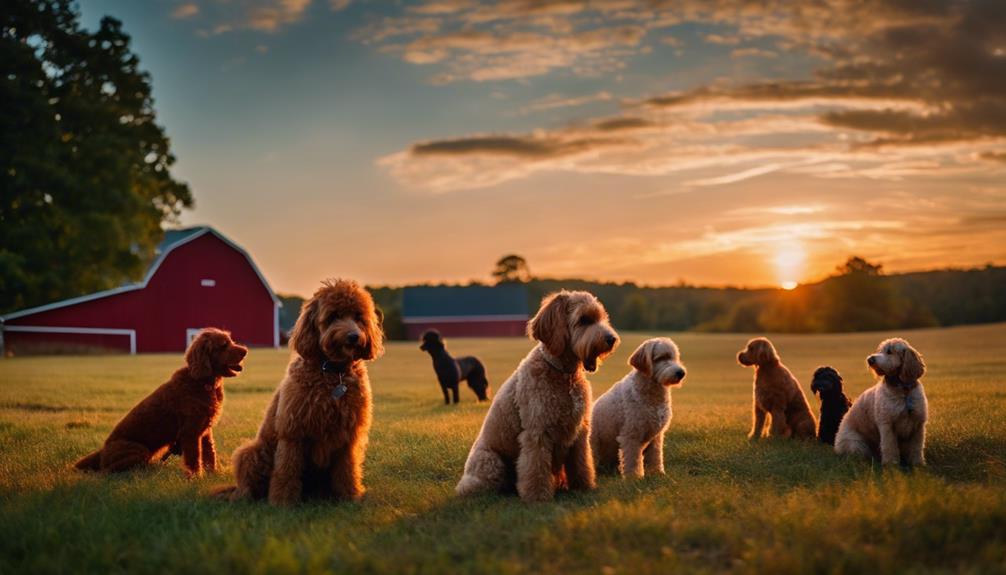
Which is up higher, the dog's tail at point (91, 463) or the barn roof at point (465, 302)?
the barn roof at point (465, 302)

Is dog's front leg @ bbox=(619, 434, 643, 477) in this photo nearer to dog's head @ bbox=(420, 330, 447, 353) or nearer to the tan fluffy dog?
the tan fluffy dog

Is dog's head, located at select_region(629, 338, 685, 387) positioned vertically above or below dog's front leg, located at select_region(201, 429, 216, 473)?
above

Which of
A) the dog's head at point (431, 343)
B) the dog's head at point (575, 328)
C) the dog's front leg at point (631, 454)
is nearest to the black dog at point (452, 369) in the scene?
the dog's head at point (431, 343)

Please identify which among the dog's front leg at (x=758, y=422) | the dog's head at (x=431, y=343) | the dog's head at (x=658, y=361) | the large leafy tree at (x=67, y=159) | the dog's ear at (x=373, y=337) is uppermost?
the large leafy tree at (x=67, y=159)

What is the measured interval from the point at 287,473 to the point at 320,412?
65 cm

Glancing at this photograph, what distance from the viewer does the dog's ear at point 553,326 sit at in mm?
7035

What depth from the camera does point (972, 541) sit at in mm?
5297

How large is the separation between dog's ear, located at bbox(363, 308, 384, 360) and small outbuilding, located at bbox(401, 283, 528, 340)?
216ft

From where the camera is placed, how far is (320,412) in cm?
700

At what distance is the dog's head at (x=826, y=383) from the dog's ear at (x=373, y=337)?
6661 millimetres

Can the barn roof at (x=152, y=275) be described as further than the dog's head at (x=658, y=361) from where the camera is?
Yes

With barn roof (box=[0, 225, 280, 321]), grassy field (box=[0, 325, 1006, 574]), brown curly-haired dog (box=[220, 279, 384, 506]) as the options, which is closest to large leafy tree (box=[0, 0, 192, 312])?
barn roof (box=[0, 225, 280, 321])

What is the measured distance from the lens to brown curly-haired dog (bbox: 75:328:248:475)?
8805mm

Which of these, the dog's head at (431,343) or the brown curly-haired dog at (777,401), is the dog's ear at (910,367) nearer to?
the brown curly-haired dog at (777,401)
